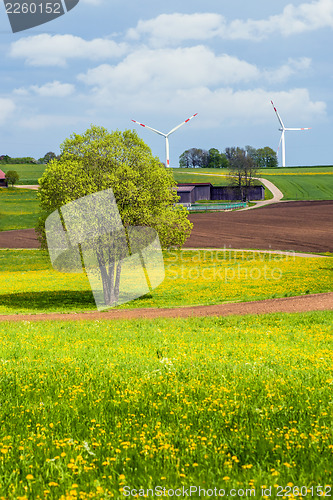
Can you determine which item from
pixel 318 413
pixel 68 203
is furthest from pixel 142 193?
pixel 318 413

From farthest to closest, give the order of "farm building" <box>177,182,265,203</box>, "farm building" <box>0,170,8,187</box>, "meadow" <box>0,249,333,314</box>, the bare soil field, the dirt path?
"farm building" <box>0,170,8,187</box> → "farm building" <box>177,182,265,203</box> → the bare soil field → "meadow" <box>0,249,333,314</box> → the dirt path

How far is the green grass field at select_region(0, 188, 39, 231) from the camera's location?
104 metres

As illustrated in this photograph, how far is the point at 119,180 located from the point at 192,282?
13.5m

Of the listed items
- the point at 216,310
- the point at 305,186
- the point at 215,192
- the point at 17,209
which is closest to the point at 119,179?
the point at 216,310

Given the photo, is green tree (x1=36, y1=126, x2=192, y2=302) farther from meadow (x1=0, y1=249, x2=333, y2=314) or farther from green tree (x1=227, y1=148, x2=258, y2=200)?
green tree (x1=227, y1=148, x2=258, y2=200)

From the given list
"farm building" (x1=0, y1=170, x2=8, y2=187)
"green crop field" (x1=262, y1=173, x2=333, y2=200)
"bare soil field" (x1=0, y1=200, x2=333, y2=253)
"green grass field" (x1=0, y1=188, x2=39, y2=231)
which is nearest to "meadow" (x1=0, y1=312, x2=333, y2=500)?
"bare soil field" (x1=0, y1=200, x2=333, y2=253)

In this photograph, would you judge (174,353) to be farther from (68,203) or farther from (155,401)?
(68,203)

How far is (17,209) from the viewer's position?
124312 millimetres

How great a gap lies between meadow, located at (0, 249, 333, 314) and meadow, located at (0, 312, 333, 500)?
20.0m

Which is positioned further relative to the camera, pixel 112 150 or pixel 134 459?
pixel 112 150

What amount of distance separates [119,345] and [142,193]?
19587mm

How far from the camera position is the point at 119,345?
16.7 meters

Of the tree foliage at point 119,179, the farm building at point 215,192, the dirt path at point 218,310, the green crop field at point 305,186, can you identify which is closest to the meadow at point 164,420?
the dirt path at point 218,310

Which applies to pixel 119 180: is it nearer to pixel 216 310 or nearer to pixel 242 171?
pixel 216 310
